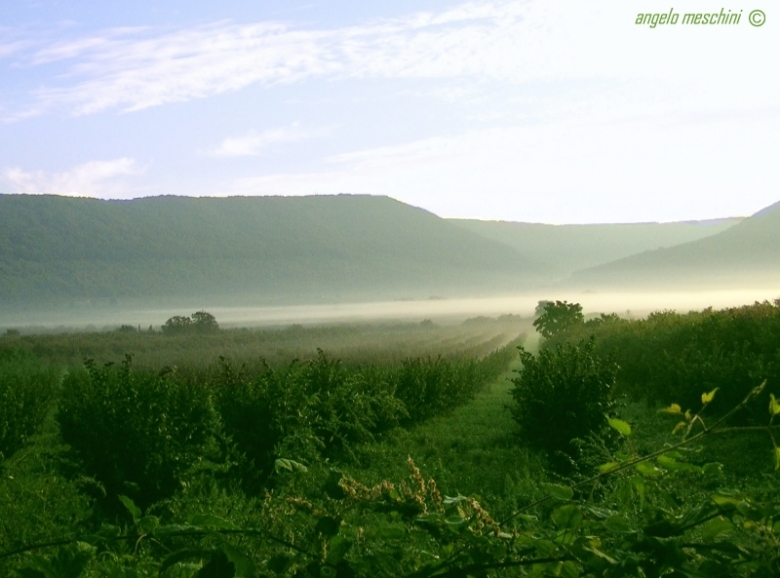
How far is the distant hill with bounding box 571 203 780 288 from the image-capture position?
114 meters

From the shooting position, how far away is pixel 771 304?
Result: 1917cm

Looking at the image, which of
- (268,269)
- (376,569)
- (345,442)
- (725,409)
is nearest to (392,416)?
(345,442)

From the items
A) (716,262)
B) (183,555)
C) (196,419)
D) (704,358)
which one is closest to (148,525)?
(183,555)

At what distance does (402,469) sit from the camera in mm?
10117

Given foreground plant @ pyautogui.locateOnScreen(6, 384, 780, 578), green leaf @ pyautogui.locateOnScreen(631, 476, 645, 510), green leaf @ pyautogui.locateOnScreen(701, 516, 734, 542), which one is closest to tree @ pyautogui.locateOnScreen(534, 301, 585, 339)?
green leaf @ pyautogui.locateOnScreen(631, 476, 645, 510)

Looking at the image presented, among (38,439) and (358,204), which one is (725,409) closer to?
(38,439)

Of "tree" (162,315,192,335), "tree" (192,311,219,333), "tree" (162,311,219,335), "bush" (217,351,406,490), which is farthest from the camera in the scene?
"tree" (192,311,219,333)

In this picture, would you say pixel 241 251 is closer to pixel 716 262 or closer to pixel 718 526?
pixel 716 262

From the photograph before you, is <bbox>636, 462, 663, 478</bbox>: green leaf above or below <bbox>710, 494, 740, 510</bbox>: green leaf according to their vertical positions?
above

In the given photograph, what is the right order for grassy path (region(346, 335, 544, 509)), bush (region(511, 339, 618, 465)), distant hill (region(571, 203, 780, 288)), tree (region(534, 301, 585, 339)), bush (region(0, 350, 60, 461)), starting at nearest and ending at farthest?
grassy path (region(346, 335, 544, 509)) < bush (region(0, 350, 60, 461)) < bush (region(511, 339, 618, 465)) < tree (region(534, 301, 585, 339)) < distant hill (region(571, 203, 780, 288))

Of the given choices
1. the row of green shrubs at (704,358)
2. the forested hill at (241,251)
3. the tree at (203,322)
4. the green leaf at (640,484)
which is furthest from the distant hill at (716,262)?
the green leaf at (640,484)

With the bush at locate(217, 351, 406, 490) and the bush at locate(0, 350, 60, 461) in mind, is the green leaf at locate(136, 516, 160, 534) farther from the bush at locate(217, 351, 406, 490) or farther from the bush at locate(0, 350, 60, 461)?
the bush at locate(0, 350, 60, 461)

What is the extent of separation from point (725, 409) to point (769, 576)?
12477 mm

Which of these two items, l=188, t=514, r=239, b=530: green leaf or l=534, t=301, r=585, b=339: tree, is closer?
l=188, t=514, r=239, b=530: green leaf
